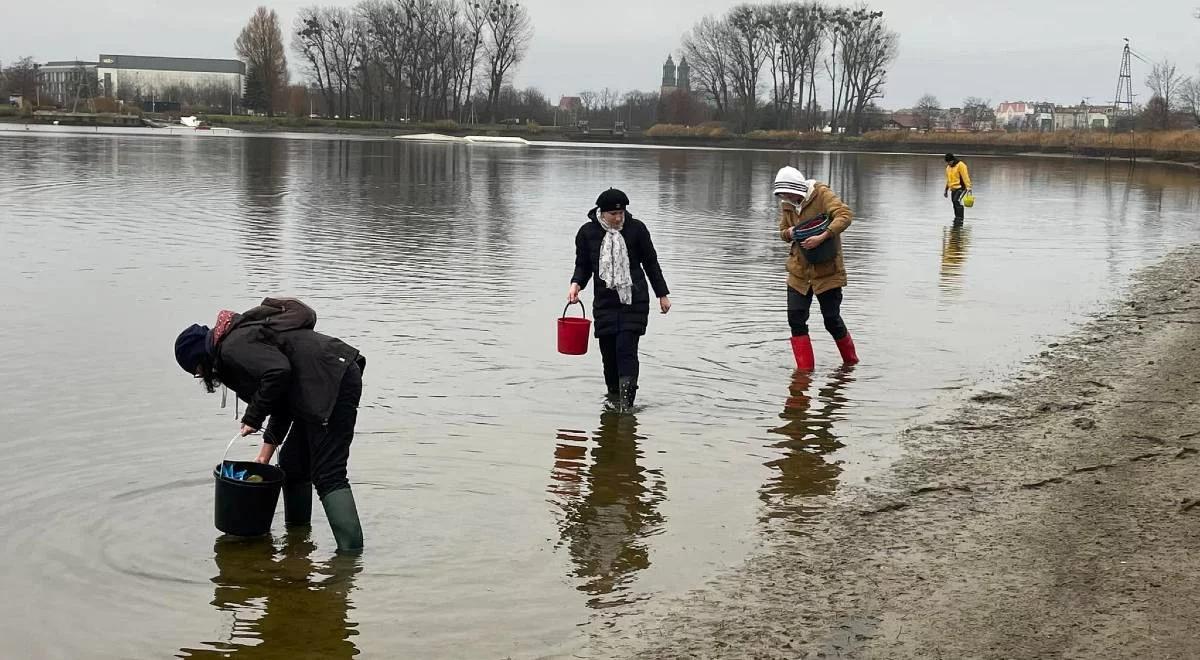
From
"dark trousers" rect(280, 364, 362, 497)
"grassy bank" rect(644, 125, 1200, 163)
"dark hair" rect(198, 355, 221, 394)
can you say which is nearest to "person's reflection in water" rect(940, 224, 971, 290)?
"dark trousers" rect(280, 364, 362, 497)

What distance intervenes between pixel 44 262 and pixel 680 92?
119m

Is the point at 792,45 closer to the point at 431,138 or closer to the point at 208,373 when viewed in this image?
the point at 431,138

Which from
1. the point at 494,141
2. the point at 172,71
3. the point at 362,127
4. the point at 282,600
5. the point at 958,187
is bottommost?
the point at 282,600

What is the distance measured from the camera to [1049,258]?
62.3 feet

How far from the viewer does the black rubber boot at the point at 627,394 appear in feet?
29.4

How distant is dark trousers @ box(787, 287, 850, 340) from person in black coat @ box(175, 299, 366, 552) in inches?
194

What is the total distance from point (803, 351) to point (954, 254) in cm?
973

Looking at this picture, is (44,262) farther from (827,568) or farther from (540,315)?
(827,568)

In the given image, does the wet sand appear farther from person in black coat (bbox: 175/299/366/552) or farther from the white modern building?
the white modern building

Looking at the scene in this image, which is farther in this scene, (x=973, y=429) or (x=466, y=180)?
(x=466, y=180)

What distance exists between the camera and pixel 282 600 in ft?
18.6

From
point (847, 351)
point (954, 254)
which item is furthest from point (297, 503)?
point (954, 254)

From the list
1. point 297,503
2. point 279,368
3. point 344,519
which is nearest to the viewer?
point 279,368

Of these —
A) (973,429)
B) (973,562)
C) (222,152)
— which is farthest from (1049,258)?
(222,152)
